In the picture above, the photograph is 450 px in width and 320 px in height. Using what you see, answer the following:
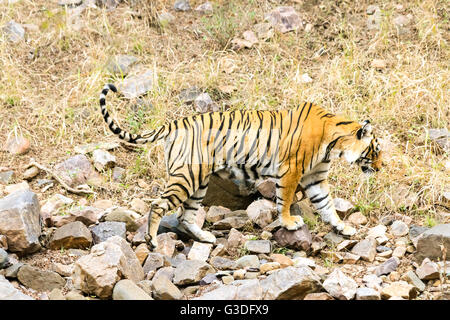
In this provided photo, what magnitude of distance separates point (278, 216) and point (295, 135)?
80 cm

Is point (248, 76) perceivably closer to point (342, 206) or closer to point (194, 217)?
point (342, 206)

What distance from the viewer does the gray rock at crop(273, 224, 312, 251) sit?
5.52 metres

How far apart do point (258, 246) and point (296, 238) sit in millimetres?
356

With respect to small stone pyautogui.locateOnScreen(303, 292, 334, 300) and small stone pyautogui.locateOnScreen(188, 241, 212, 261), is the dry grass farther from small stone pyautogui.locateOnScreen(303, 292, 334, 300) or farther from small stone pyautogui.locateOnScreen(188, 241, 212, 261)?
small stone pyautogui.locateOnScreen(303, 292, 334, 300)

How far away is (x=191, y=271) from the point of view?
190 inches

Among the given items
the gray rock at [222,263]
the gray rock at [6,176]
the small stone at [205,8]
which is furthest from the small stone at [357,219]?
the small stone at [205,8]

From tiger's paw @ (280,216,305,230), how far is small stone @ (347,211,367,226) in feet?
2.39

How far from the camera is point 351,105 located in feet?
24.6

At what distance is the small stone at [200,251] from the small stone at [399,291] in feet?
5.15

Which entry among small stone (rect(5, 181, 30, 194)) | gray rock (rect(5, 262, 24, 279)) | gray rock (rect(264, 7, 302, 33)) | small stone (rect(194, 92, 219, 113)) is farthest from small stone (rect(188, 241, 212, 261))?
gray rock (rect(264, 7, 302, 33))

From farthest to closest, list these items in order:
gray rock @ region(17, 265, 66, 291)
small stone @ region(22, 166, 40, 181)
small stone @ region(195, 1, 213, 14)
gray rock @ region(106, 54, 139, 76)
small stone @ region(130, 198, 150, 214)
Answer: small stone @ region(195, 1, 213, 14)
gray rock @ region(106, 54, 139, 76)
small stone @ region(22, 166, 40, 181)
small stone @ region(130, 198, 150, 214)
gray rock @ region(17, 265, 66, 291)

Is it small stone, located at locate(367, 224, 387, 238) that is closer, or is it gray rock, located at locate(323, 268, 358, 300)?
gray rock, located at locate(323, 268, 358, 300)

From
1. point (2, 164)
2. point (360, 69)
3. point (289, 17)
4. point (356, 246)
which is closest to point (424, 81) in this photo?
point (360, 69)

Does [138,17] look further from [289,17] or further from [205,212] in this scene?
[205,212]
